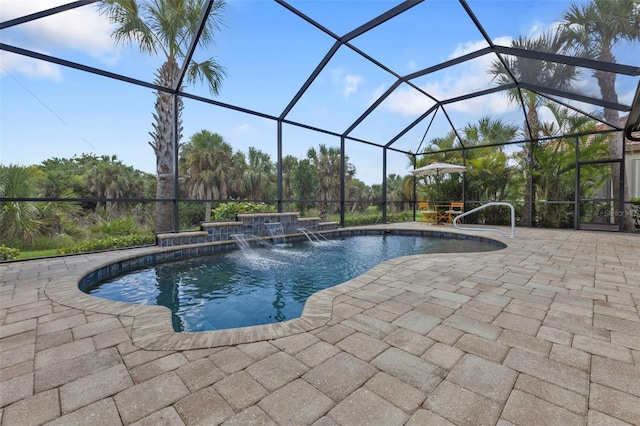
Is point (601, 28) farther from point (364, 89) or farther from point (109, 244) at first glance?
point (109, 244)

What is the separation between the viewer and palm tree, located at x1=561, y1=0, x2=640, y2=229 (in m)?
3.93

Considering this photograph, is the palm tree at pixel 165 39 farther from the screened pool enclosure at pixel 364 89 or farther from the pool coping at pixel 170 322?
the pool coping at pixel 170 322

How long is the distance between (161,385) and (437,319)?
182cm

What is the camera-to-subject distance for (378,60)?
654cm

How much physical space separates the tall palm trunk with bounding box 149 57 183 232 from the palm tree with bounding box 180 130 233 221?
775 centimetres

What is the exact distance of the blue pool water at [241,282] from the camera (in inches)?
109

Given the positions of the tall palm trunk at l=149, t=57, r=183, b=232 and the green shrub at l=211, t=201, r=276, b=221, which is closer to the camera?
the green shrub at l=211, t=201, r=276, b=221

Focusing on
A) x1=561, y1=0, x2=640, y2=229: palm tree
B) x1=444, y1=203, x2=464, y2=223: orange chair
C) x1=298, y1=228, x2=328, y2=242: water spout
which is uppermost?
x1=561, y1=0, x2=640, y2=229: palm tree

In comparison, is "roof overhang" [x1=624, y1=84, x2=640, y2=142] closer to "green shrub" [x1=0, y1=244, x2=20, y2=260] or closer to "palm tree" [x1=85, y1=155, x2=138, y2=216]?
"green shrub" [x1=0, y1=244, x2=20, y2=260]

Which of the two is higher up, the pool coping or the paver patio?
the pool coping

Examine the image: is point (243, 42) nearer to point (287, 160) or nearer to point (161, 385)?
point (161, 385)

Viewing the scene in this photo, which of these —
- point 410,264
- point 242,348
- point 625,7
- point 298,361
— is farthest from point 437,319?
point 625,7

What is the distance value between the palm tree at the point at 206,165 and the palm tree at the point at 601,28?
1461cm

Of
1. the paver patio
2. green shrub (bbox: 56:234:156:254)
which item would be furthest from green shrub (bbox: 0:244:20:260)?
the paver patio
